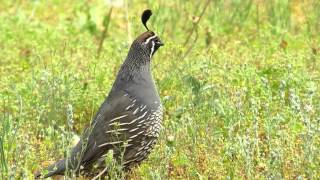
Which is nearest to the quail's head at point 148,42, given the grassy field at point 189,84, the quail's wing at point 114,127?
the quail's wing at point 114,127

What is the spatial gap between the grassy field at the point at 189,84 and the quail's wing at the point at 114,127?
0.61ft

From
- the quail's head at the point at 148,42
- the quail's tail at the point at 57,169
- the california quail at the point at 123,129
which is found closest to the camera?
the quail's tail at the point at 57,169

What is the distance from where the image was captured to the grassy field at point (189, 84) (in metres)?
6.13

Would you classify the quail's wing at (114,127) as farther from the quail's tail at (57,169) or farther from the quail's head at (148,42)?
the quail's head at (148,42)

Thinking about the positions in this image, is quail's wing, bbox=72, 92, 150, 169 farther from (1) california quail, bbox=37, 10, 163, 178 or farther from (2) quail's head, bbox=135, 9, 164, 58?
(2) quail's head, bbox=135, 9, 164, 58

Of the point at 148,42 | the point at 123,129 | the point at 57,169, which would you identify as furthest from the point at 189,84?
the point at 57,169

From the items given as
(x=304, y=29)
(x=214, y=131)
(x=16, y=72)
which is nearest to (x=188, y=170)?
(x=214, y=131)

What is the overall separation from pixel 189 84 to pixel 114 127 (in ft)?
3.84

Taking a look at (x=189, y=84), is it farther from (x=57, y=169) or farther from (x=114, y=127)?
(x=57, y=169)

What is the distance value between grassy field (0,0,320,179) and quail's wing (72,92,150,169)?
19 cm

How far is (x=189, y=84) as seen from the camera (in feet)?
23.6

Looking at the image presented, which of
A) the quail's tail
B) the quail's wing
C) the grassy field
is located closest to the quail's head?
the quail's wing

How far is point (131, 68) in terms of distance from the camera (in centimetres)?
651

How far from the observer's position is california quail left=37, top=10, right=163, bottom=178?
6215 mm
